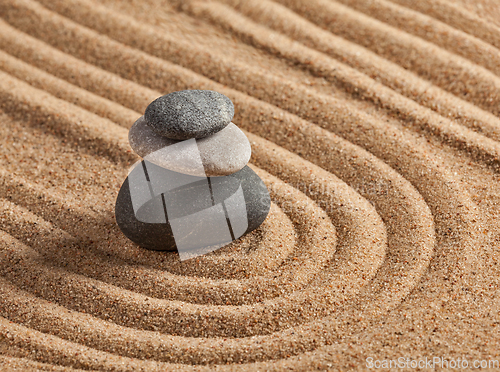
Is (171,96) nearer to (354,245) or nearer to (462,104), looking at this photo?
(354,245)

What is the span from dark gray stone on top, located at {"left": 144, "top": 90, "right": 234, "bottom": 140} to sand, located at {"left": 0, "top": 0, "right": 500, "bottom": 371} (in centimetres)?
59

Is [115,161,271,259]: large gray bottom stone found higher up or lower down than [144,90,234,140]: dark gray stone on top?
lower down

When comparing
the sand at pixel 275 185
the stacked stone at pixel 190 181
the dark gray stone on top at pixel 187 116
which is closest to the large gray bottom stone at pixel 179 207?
the stacked stone at pixel 190 181

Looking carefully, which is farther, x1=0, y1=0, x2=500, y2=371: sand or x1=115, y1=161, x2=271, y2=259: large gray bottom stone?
x1=115, y1=161, x2=271, y2=259: large gray bottom stone

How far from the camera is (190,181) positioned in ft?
6.51

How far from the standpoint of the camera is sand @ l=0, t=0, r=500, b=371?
1769 millimetres

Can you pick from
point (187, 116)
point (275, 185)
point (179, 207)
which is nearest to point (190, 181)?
point (179, 207)

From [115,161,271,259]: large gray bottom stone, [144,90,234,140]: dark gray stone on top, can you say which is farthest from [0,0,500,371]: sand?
[144,90,234,140]: dark gray stone on top

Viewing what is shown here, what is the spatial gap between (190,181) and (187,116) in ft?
1.02

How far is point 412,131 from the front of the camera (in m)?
2.55

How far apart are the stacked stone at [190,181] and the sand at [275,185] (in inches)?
5.0

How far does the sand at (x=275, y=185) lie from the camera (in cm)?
177

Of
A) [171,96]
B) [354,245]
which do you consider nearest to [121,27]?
[171,96]

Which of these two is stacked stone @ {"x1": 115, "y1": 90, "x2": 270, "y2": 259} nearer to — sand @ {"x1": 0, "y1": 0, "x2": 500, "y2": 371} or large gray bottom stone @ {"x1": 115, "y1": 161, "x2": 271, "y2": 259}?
large gray bottom stone @ {"x1": 115, "y1": 161, "x2": 271, "y2": 259}
